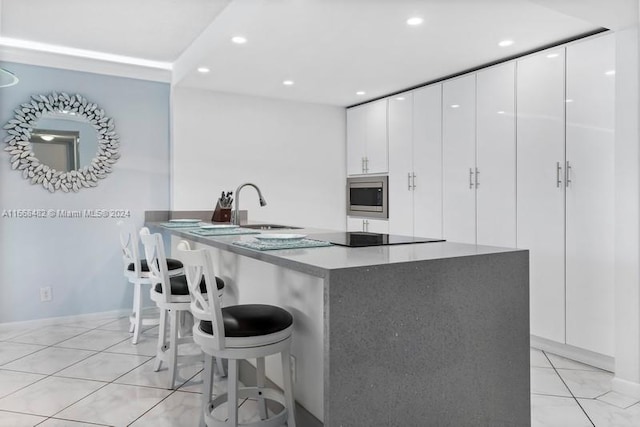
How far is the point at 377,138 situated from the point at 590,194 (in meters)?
2.37

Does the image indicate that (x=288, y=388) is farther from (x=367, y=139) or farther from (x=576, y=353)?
(x=367, y=139)

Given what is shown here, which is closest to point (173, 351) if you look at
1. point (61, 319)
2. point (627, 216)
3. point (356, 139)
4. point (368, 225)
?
point (61, 319)

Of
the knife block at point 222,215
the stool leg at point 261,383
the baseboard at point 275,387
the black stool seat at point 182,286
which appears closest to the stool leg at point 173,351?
the black stool seat at point 182,286

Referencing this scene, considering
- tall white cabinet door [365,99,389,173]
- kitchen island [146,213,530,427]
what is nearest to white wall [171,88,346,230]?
tall white cabinet door [365,99,389,173]

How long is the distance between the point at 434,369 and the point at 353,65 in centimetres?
270

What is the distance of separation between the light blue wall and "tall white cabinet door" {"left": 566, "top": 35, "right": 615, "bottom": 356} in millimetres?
3547

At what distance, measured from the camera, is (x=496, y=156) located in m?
3.58

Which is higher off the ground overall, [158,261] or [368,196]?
[368,196]

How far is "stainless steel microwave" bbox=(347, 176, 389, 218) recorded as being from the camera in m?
4.80

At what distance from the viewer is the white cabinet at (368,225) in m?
4.85

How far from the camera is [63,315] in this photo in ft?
13.4

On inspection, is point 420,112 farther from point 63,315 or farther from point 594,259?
point 63,315

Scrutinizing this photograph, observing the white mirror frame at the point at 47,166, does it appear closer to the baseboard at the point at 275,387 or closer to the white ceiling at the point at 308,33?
the white ceiling at the point at 308,33

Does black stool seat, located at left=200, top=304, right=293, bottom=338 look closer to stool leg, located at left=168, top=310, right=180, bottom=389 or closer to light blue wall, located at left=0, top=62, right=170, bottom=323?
stool leg, located at left=168, top=310, right=180, bottom=389
